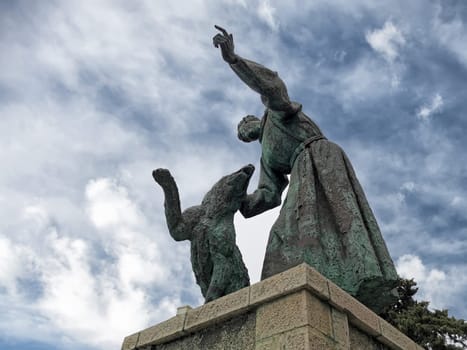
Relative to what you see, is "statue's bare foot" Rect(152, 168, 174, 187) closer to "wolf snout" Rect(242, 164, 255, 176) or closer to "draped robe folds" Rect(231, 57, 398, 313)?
"wolf snout" Rect(242, 164, 255, 176)

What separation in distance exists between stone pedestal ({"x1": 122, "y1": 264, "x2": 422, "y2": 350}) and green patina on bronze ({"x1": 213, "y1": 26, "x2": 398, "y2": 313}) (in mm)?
510

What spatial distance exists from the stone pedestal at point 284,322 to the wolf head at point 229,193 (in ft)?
3.38

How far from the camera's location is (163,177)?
4.21 metres

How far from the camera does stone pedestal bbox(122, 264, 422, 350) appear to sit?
2.82m

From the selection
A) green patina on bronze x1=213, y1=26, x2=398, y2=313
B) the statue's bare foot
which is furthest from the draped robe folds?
the statue's bare foot

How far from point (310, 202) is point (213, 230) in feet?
3.07

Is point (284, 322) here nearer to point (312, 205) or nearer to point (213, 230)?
point (213, 230)

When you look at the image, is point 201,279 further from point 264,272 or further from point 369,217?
point 369,217

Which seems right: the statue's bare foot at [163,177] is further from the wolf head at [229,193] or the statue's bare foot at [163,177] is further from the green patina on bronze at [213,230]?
the wolf head at [229,193]

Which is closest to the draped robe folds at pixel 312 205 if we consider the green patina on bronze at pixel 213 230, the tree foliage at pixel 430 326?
the green patina on bronze at pixel 213 230

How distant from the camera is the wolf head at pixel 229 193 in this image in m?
4.35

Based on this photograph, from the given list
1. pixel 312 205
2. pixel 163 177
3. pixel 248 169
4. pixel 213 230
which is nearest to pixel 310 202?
pixel 312 205

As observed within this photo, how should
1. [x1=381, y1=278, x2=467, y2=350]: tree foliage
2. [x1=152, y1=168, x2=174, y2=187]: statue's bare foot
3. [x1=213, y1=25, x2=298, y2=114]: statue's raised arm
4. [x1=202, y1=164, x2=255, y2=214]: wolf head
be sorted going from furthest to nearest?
[x1=381, y1=278, x2=467, y2=350]: tree foliage < [x1=213, y1=25, x2=298, y2=114]: statue's raised arm < [x1=202, y1=164, x2=255, y2=214]: wolf head < [x1=152, y1=168, x2=174, y2=187]: statue's bare foot

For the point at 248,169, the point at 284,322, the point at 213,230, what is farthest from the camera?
the point at 248,169
